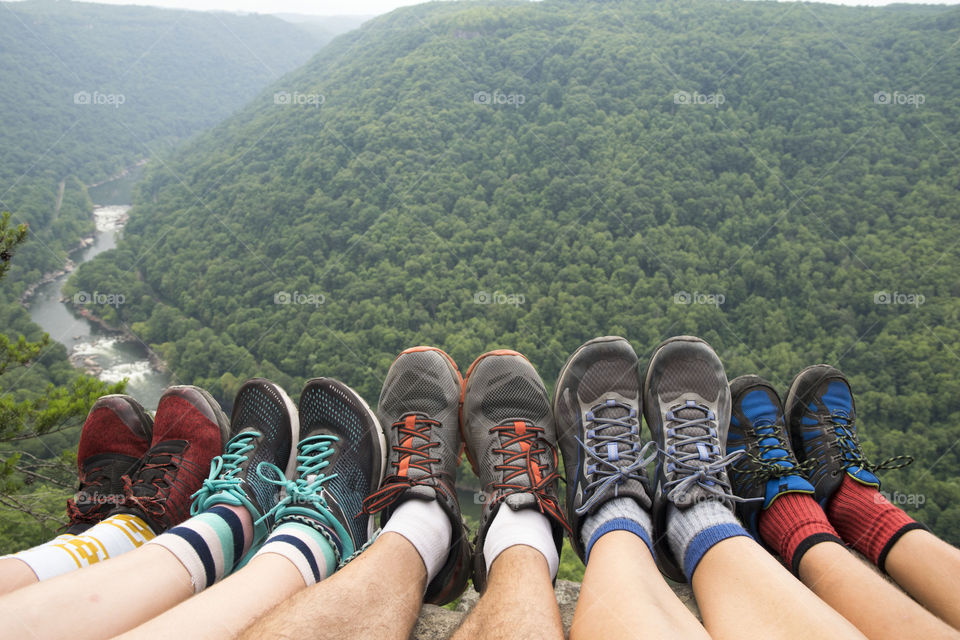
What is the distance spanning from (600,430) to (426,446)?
84 centimetres

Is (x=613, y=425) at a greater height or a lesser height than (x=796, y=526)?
greater

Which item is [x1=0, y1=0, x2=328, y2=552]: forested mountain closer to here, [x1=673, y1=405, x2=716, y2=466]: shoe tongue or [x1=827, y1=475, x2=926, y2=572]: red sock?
[x1=673, y1=405, x2=716, y2=466]: shoe tongue

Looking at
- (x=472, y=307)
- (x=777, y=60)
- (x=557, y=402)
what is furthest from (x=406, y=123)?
(x=557, y=402)

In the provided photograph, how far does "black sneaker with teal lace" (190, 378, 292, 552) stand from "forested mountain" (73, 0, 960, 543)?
63.8 ft

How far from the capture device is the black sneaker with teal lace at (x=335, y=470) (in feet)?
6.53

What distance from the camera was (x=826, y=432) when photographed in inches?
96.9

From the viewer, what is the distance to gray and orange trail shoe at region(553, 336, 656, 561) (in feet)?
6.88

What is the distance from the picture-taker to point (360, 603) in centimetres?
139

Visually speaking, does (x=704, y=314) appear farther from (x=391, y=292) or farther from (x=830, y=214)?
(x=391, y=292)

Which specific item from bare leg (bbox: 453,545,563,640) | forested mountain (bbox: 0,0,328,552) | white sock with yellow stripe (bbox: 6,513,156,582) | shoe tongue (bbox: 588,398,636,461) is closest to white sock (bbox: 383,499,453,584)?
bare leg (bbox: 453,545,563,640)

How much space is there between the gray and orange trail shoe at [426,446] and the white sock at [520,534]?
0.18m

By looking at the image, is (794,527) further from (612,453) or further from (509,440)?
(509,440)

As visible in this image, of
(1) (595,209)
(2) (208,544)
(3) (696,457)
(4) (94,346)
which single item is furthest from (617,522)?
(1) (595,209)

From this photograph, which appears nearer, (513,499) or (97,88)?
(513,499)
